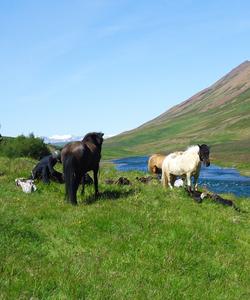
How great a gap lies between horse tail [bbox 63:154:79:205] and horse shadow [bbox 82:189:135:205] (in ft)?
2.16

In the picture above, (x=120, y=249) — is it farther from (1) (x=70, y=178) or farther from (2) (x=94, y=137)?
(2) (x=94, y=137)

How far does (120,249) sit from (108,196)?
6171 millimetres

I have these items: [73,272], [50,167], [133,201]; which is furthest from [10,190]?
[73,272]

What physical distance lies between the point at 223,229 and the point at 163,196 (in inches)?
154

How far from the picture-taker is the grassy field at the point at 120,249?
9875 mm

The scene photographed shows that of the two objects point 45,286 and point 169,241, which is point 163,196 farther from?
point 45,286

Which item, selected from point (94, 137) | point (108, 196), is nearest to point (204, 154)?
point (94, 137)

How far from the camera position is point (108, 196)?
1897cm

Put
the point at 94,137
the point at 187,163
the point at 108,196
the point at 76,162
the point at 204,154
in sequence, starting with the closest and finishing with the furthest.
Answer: the point at 76,162 < the point at 108,196 < the point at 94,137 < the point at 204,154 < the point at 187,163

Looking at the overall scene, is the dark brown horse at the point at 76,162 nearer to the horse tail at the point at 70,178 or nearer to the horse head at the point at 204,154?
the horse tail at the point at 70,178

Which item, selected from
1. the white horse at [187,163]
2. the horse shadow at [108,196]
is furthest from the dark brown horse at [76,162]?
the white horse at [187,163]

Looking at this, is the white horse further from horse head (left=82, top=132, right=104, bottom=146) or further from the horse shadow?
horse head (left=82, top=132, right=104, bottom=146)

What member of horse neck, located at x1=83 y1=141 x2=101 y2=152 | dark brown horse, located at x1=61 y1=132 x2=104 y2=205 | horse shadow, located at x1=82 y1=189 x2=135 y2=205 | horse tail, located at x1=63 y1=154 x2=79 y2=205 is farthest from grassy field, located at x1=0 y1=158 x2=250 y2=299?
horse neck, located at x1=83 y1=141 x2=101 y2=152

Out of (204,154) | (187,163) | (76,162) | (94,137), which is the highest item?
(94,137)
